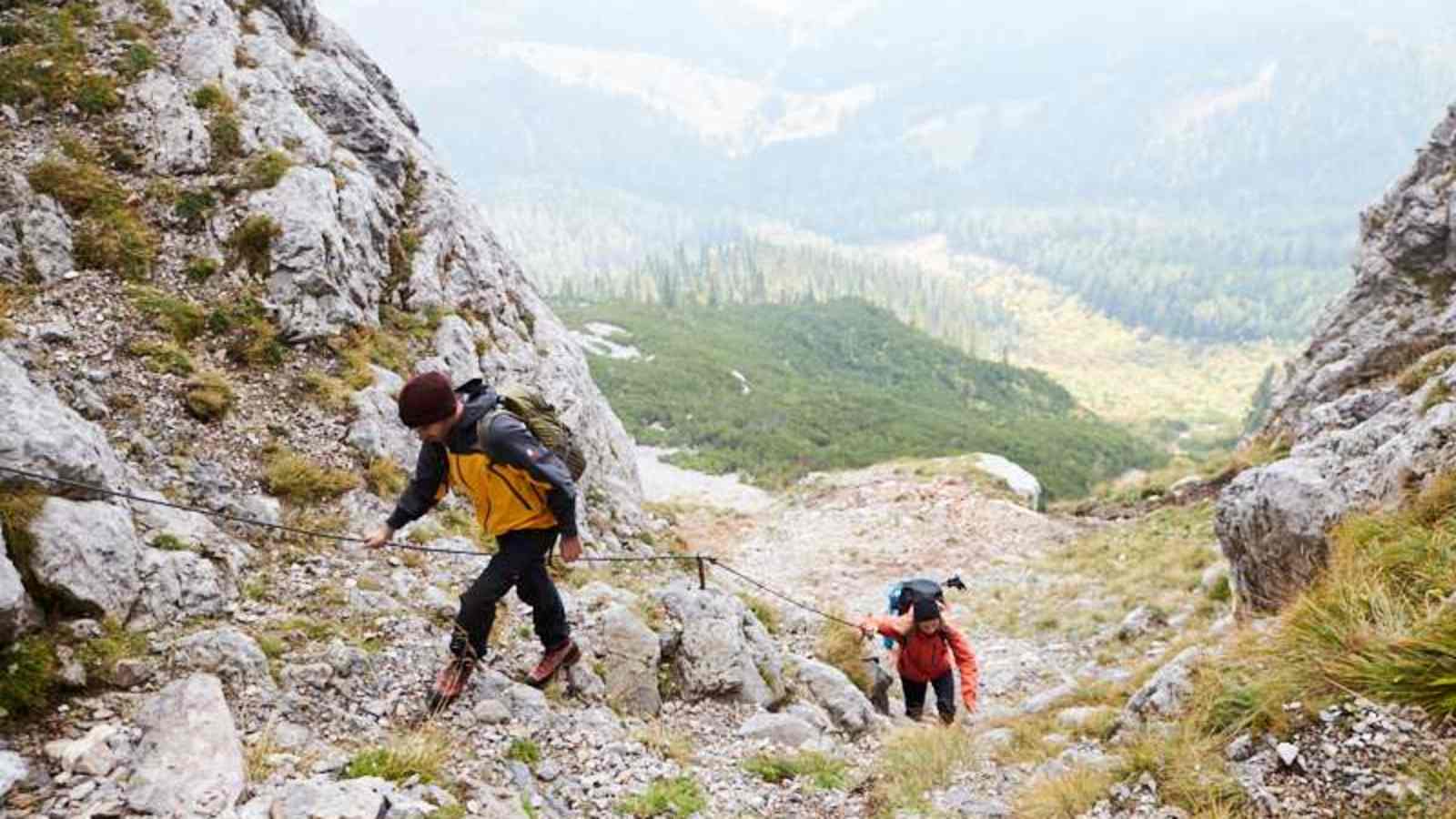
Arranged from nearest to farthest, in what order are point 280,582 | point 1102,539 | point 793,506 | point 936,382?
point 280,582 < point 1102,539 < point 793,506 < point 936,382

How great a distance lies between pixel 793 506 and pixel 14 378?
1180 inches

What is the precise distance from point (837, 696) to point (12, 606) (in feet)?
27.2

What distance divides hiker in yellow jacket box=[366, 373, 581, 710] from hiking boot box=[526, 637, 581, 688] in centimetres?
62

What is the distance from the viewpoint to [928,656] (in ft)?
35.8

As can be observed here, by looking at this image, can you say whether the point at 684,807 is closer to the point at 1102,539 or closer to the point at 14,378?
the point at 14,378

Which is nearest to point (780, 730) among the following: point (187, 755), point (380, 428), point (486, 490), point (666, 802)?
point (666, 802)

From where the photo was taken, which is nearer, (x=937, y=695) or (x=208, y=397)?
(x=937, y=695)

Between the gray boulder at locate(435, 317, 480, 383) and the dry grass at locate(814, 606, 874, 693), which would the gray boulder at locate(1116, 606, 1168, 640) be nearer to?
the dry grass at locate(814, 606, 874, 693)

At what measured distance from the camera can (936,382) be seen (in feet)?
458

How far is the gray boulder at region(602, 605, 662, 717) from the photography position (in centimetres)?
934

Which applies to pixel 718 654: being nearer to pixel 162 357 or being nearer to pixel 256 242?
pixel 162 357

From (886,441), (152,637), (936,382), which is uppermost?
(152,637)

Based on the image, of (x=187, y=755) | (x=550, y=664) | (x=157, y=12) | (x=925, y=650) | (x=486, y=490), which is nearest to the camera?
(x=187, y=755)

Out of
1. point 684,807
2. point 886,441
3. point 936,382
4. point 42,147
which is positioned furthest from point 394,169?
point 936,382
